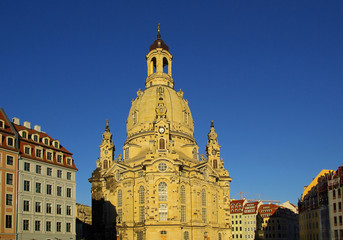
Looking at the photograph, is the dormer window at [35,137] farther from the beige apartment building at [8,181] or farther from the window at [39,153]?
the beige apartment building at [8,181]

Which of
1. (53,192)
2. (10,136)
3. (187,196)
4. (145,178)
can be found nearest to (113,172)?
(145,178)

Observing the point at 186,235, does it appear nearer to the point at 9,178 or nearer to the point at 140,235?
the point at 140,235

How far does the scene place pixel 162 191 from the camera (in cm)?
10025

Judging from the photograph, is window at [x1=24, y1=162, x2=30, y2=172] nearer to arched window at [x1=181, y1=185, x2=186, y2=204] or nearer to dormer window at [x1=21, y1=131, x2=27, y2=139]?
dormer window at [x1=21, y1=131, x2=27, y2=139]

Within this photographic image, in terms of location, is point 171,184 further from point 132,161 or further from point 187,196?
point 132,161

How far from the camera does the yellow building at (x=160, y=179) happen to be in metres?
99.8

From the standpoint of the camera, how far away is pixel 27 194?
218ft

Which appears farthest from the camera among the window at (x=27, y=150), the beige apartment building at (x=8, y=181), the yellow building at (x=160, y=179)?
the yellow building at (x=160, y=179)

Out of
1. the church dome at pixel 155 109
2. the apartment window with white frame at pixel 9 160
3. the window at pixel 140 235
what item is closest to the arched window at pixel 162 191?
the window at pixel 140 235

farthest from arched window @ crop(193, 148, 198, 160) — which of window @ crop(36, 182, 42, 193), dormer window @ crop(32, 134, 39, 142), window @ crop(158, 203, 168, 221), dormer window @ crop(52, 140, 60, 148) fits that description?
window @ crop(36, 182, 42, 193)

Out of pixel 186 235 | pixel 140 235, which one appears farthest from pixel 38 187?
pixel 186 235

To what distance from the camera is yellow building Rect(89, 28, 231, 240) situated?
9975cm

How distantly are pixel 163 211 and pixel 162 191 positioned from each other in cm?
455

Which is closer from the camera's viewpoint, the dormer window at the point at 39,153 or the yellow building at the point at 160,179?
the dormer window at the point at 39,153
